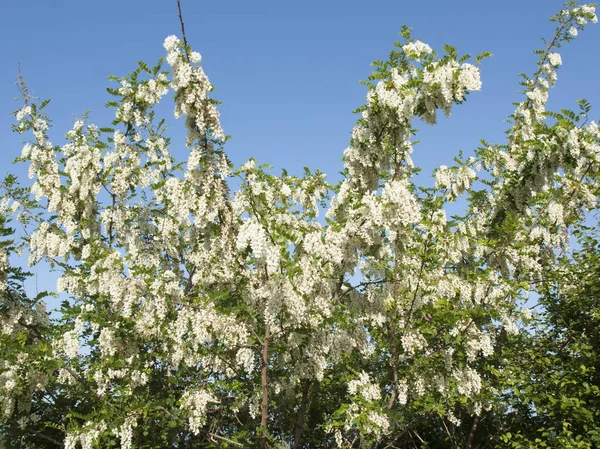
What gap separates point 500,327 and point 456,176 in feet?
10.9

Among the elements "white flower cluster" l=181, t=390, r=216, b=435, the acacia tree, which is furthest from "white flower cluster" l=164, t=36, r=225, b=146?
"white flower cluster" l=181, t=390, r=216, b=435

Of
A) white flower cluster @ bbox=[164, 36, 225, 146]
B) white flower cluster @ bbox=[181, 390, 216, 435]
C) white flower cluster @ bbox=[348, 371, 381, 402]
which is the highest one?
white flower cluster @ bbox=[164, 36, 225, 146]

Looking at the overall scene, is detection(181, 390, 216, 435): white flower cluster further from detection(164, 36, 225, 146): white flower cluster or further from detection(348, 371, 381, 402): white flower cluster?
detection(164, 36, 225, 146): white flower cluster

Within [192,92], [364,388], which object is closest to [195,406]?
[364,388]

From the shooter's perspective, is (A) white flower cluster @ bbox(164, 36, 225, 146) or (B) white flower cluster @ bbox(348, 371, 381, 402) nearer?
(A) white flower cluster @ bbox(164, 36, 225, 146)

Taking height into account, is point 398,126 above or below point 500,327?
above

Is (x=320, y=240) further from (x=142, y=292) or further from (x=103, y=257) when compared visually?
(x=103, y=257)

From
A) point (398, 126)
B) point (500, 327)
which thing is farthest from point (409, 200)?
point (500, 327)

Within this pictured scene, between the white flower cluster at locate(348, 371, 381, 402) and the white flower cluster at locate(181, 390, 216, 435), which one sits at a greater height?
the white flower cluster at locate(348, 371, 381, 402)

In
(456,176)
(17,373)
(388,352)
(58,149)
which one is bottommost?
(17,373)

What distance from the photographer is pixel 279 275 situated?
20.2 feet

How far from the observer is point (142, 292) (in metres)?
7.41

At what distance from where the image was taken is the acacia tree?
6555 mm

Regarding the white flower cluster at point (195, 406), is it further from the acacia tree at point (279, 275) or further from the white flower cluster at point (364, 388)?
the white flower cluster at point (364, 388)
